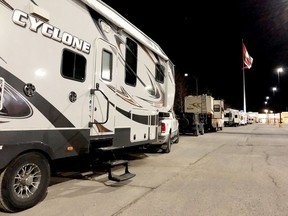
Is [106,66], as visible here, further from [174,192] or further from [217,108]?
[217,108]

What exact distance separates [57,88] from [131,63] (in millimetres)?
3441

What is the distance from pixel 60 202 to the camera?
5754 mm

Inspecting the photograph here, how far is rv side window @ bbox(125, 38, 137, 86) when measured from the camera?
8641 mm

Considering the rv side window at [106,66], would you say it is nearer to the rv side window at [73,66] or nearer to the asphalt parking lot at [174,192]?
the rv side window at [73,66]

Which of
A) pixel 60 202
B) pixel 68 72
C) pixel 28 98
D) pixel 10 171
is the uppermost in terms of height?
pixel 68 72

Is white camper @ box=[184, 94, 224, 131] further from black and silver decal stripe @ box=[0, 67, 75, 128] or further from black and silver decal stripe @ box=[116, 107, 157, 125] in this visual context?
black and silver decal stripe @ box=[0, 67, 75, 128]

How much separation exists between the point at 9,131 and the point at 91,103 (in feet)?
7.10

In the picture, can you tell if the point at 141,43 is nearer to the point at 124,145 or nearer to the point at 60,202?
the point at 124,145

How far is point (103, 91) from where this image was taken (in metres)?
7.25

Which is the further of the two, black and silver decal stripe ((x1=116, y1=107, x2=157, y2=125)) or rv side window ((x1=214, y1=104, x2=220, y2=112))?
rv side window ((x1=214, y1=104, x2=220, y2=112))

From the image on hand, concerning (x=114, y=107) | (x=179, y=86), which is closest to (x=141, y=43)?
(x=114, y=107)

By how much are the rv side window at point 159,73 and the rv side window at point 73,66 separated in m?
4.93

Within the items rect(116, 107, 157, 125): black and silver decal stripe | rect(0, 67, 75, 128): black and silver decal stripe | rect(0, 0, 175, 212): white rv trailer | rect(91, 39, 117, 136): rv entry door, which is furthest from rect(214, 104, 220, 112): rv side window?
rect(0, 67, 75, 128): black and silver decal stripe

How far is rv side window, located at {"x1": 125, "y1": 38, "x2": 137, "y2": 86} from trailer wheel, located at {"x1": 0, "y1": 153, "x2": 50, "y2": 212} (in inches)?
148
